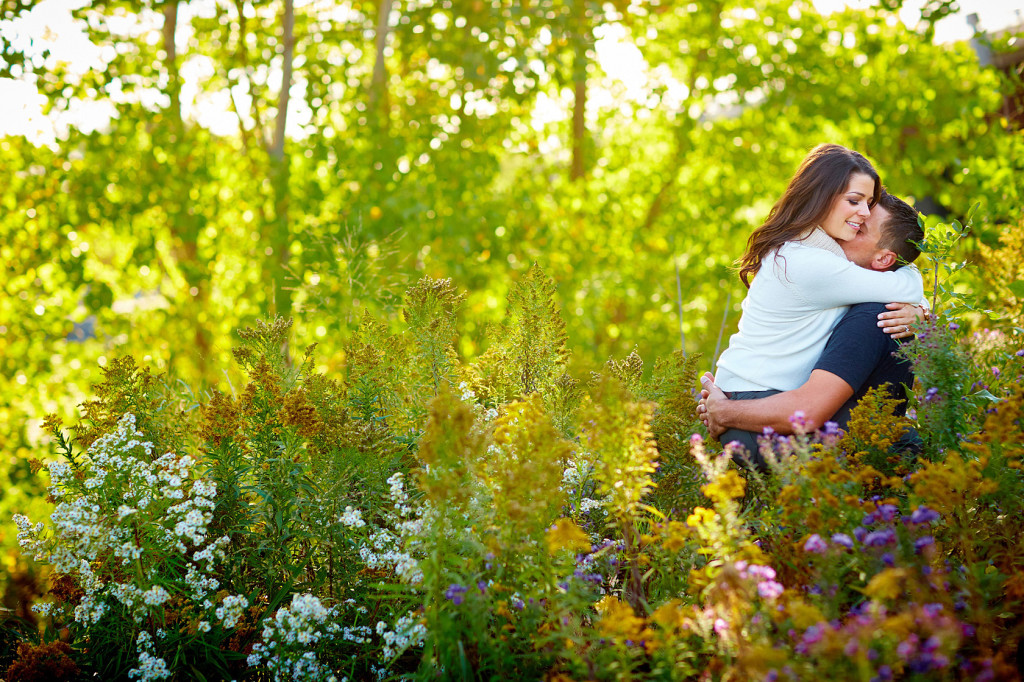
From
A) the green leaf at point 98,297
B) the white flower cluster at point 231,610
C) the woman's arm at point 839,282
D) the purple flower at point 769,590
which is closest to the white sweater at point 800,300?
the woman's arm at point 839,282

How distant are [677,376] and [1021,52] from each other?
714 cm

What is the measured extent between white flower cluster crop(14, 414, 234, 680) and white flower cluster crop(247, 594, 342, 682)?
190mm

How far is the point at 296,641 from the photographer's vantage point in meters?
1.93

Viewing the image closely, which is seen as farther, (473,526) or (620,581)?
(620,581)

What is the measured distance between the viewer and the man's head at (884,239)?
9.51 feet

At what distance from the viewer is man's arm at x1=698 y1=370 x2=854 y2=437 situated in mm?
2543

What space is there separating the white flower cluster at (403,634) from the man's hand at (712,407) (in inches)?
53.4

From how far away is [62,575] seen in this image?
2256mm

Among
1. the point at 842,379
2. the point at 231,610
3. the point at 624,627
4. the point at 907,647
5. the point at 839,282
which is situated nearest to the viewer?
the point at 907,647

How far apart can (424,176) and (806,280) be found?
4.02 meters

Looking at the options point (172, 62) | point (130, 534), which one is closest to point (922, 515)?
point (130, 534)

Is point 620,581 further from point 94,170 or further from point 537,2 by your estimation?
point 537,2

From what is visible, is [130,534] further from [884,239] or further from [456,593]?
[884,239]

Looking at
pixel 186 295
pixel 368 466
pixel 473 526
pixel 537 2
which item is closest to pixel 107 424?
pixel 368 466
